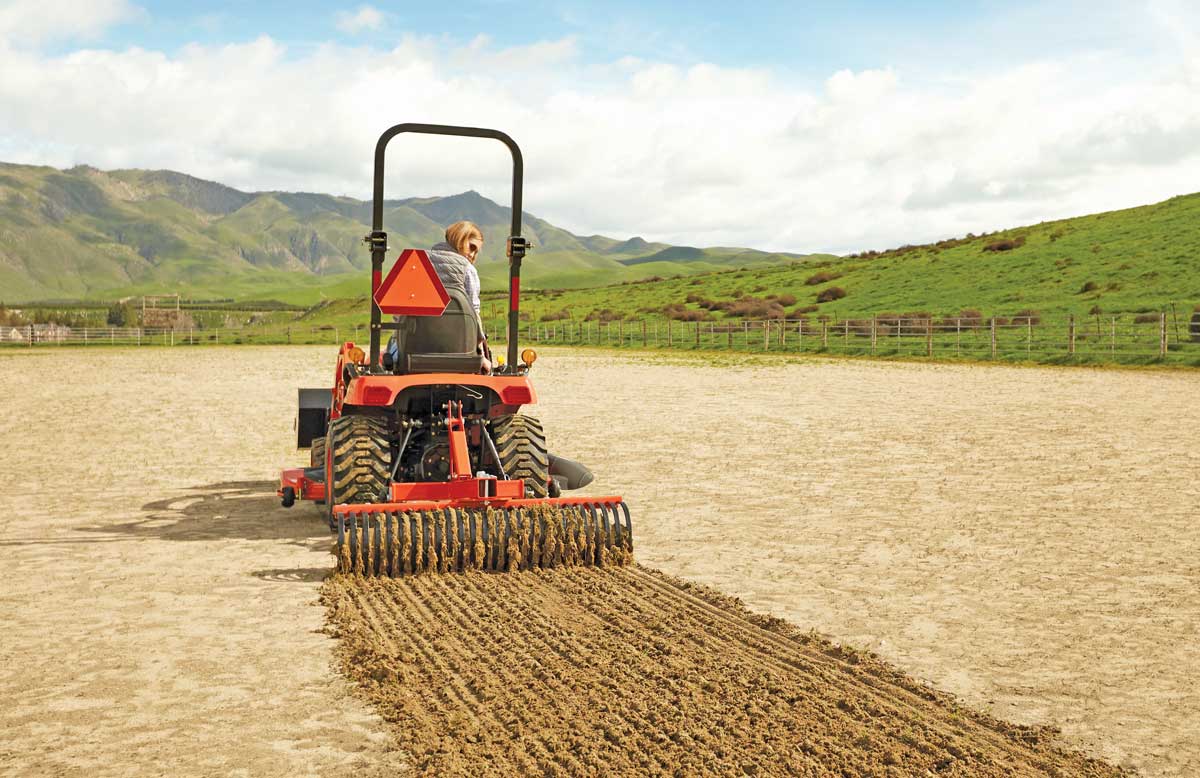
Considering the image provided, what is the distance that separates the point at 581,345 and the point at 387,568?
207ft

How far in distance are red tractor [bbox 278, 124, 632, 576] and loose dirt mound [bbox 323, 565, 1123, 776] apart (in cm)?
52

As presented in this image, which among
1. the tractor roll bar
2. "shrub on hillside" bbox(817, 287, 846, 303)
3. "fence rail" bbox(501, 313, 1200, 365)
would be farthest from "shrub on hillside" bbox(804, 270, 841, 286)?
the tractor roll bar

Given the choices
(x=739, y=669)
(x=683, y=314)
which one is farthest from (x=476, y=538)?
(x=683, y=314)

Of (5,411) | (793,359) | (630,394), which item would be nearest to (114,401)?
(5,411)

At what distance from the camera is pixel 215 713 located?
16.0 feet

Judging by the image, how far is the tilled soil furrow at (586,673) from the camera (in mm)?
4445

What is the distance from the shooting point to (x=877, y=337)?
49.9 metres

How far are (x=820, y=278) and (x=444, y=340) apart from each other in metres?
76.5

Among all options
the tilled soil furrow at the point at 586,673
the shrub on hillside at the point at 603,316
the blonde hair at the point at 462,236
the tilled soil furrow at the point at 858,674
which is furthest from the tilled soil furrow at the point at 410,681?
the shrub on hillside at the point at 603,316

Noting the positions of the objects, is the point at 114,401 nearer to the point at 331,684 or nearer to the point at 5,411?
the point at 5,411

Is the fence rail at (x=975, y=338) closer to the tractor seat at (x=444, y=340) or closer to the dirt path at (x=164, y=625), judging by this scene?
the dirt path at (x=164, y=625)

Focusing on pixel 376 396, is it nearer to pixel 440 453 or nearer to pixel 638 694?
pixel 440 453

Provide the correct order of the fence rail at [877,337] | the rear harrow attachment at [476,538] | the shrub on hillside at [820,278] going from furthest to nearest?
the shrub on hillside at [820,278] < the fence rail at [877,337] < the rear harrow attachment at [476,538]

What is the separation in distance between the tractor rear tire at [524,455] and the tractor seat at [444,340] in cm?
59
